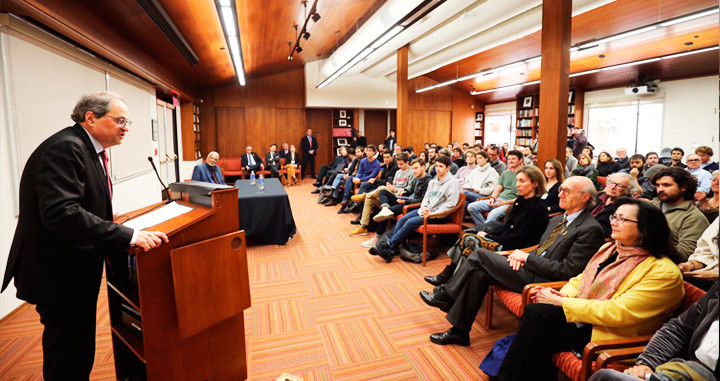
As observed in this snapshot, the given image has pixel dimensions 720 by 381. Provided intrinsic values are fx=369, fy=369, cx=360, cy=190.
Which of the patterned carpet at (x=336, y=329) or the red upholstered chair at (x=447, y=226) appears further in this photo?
the red upholstered chair at (x=447, y=226)

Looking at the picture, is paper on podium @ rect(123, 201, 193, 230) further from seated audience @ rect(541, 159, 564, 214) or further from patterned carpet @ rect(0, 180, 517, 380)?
seated audience @ rect(541, 159, 564, 214)

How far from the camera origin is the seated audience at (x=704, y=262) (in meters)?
2.09

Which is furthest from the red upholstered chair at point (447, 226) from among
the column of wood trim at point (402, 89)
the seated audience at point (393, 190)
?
the column of wood trim at point (402, 89)

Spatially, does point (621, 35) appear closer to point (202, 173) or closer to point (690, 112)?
point (690, 112)

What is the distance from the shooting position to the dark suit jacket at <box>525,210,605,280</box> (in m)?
2.17

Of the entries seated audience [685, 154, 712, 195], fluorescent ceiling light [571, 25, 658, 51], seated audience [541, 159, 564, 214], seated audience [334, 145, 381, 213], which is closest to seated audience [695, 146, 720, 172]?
seated audience [685, 154, 712, 195]

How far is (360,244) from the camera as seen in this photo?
4957 mm

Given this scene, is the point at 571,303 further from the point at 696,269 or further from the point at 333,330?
the point at 333,330

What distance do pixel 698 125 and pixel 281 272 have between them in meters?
9.82

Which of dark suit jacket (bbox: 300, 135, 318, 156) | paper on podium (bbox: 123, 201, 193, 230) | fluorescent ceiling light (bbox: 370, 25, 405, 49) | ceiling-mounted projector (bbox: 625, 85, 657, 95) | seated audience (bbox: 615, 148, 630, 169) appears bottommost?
paper on podium (bbox: 123, 201, 193, 230)

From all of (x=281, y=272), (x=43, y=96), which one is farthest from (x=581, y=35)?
(x=43, y=96)

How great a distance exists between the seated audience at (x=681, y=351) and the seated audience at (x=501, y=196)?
3.04 metres

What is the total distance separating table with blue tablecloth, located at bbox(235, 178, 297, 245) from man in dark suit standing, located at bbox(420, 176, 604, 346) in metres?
2.82

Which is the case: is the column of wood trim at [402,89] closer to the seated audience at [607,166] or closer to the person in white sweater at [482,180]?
the person in white sweater at [482,180]
